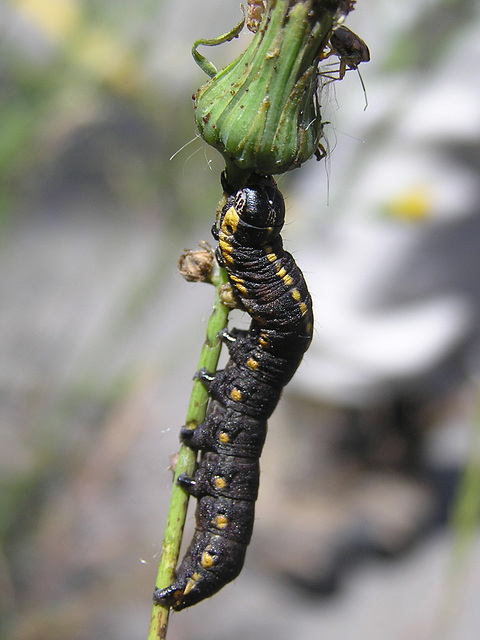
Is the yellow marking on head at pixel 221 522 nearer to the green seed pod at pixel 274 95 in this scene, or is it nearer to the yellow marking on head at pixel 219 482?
the yellow marking on head at pixel 219 482

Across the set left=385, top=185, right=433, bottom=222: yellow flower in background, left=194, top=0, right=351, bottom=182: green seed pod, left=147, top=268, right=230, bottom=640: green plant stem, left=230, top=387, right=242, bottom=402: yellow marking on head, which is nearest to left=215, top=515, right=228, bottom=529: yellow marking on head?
left=230, top=387, right=242, bottom=402: yellow marking on head

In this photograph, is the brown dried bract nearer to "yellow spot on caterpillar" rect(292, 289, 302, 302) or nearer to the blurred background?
"yellow spot on caterpillar" rect(292, 289, 302, 302)

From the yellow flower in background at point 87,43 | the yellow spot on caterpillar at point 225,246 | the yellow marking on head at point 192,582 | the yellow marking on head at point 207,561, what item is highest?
the yellow flower in background at point 87,43

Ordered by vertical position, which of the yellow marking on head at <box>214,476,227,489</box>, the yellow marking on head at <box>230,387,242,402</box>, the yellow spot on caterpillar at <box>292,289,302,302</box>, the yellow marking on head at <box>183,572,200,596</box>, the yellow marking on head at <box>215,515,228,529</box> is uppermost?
the yellow spot on caterpillar at <box>292,289,302,302</box>

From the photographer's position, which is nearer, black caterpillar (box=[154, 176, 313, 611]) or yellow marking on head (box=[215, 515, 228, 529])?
black caterpillar (box=[154, 176, 313, 611])

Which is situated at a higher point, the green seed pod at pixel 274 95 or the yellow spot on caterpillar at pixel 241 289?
the green seed pod at pixel 274 95

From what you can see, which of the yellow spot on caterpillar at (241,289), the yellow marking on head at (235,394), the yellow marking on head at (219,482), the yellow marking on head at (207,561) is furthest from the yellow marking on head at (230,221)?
the yellow marking on head at (207,561)

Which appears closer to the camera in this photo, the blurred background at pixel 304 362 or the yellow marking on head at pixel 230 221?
the yellow marking on head at pixel 230 221

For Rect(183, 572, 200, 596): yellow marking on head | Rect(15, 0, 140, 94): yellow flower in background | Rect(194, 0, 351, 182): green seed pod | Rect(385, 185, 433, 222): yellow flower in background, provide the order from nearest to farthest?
Rect(194, 0, 351, 182): green seed pod < Rect(183, 572, 200, 596): yellow marking on head < Rect(15, 0, 140, 94): yellow flower in background < Rect(385, 185, 433, 222): yellow flower in background

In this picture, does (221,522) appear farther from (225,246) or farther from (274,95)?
(274,95)
